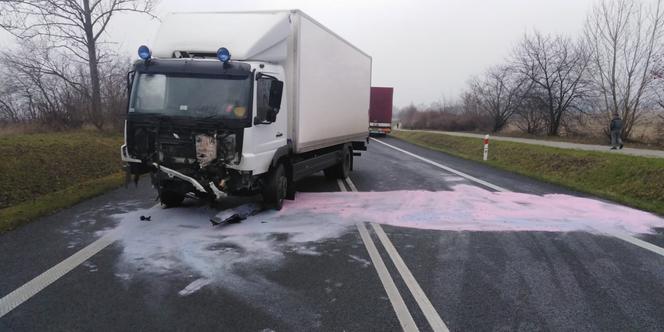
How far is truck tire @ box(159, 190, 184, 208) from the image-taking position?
25.1 feet

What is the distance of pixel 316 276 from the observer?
15.2 feet

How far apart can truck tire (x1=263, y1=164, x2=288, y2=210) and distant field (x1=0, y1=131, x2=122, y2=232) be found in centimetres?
366

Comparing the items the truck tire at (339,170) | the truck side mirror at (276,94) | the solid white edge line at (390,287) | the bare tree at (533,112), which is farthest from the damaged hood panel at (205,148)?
the bare tree at (533,112)

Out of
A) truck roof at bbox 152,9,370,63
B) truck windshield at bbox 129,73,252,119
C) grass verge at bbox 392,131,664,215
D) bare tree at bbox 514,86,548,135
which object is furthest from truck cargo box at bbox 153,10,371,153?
bare tree at bbox 514,86,548,135

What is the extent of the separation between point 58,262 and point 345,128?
7770 millimetres

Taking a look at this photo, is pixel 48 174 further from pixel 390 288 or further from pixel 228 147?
pixel 390 288

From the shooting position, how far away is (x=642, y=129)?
24.8m

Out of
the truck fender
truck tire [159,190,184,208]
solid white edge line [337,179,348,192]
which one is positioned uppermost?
the truck fender

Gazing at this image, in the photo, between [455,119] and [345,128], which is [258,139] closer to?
[345,128]

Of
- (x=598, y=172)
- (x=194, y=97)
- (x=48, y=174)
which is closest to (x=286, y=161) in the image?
(x=194, y=97)

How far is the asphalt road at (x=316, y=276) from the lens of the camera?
364 cm

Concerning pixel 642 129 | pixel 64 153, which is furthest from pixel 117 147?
pixel 642 129

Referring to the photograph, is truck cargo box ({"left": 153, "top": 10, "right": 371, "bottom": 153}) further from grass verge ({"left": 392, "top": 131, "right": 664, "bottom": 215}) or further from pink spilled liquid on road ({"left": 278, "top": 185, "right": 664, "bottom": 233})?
grass verge ({"left": 392, "top": 131, "right": 664, "bottom": 215})

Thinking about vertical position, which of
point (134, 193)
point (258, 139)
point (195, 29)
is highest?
point (195, 29)
